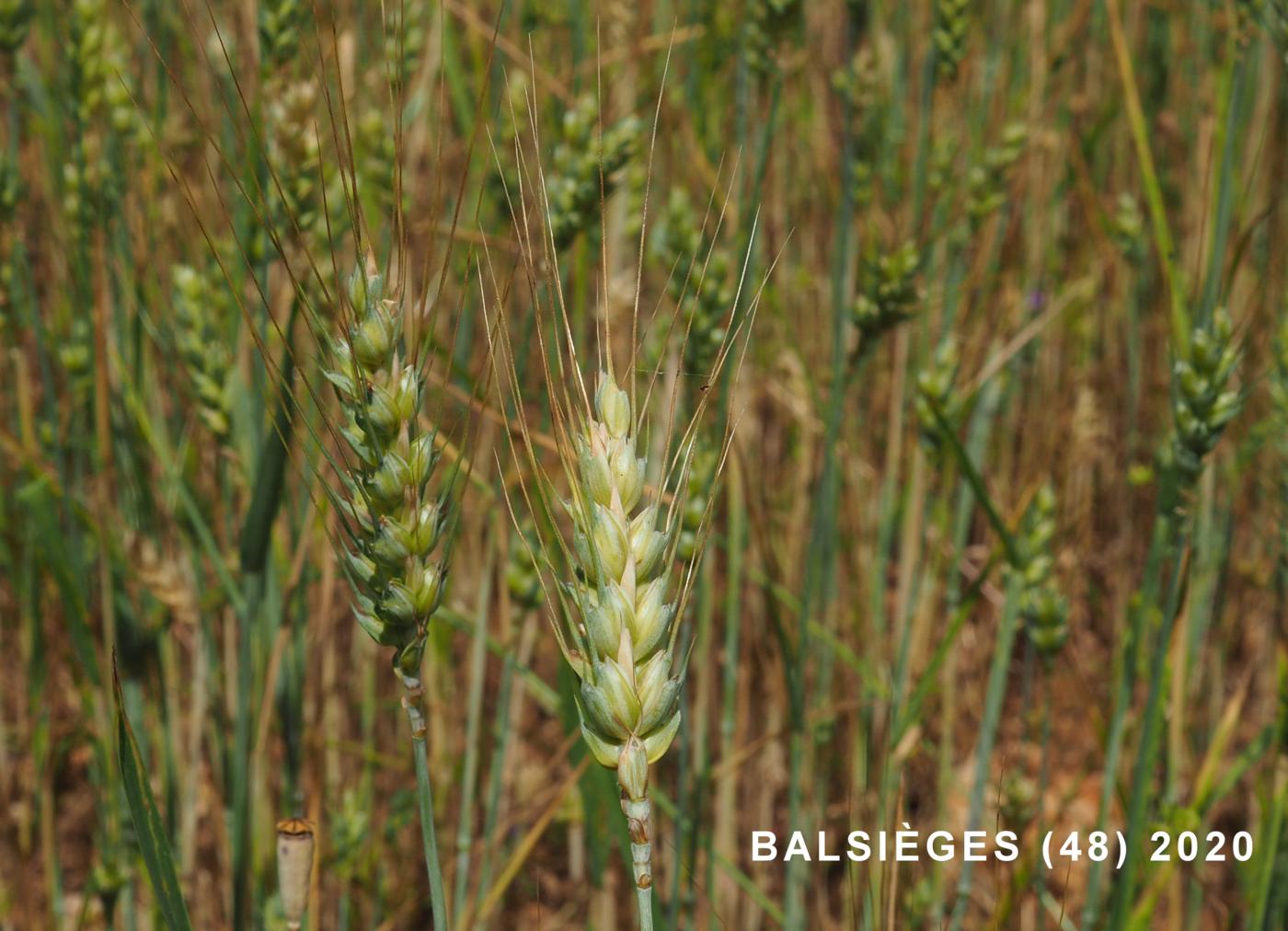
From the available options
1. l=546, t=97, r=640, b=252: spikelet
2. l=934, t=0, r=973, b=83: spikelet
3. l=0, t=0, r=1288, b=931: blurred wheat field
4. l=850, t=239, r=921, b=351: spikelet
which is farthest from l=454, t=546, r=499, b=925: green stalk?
l=934, t=0, r=973, b=83: spikelet

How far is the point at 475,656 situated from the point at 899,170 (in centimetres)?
118

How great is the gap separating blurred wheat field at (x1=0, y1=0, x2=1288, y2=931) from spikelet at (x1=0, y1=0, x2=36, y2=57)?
18 millimetres

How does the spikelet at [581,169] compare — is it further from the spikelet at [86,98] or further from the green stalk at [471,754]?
the spikelet at [86,98]

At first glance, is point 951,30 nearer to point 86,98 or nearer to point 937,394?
point 937,394

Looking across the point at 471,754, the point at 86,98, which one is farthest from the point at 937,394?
the point at 86,98

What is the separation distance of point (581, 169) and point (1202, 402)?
0.50 m

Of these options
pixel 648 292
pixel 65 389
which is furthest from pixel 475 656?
pixel 65 389

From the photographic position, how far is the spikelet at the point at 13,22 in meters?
1.23

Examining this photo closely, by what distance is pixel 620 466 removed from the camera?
1.83ft

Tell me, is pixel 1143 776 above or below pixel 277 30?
below

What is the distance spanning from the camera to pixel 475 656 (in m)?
1.07

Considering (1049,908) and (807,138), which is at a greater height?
(807,138)

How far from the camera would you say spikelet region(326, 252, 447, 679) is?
585 mm

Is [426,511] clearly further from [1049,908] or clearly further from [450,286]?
[450,286]
